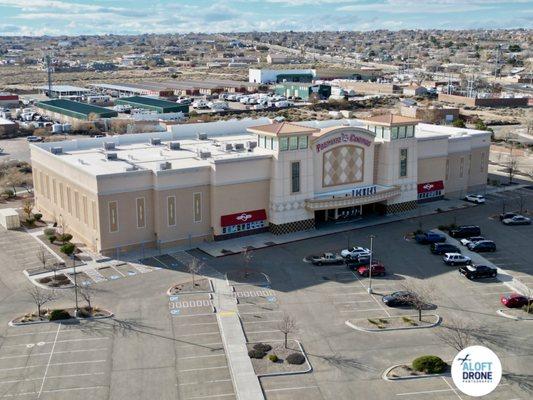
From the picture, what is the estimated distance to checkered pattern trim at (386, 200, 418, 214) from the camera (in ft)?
239

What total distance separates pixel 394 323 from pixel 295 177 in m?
23.5

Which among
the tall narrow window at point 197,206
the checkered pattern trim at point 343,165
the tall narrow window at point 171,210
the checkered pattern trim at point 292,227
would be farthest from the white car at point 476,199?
the tall narrow window at point 171,210

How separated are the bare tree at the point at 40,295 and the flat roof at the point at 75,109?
3439 inches

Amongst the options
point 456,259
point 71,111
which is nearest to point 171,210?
point 456,259

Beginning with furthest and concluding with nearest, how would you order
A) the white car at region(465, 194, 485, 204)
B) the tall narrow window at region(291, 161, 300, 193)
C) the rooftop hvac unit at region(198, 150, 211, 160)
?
the white car at region(465, 194, 485, 204)
the rooftop hvac unit at region(198, 150, 211, 160)
the tall narrow window at region(291, 161, 300, 193)

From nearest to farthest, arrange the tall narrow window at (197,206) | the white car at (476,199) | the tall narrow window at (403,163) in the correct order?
the tall narrow window at (197,206)
the tall narrow window at (403,163)
the white car at (476,199)

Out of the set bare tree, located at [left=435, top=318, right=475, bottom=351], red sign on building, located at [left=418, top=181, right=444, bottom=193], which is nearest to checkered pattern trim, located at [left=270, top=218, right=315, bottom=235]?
red sign on building, located at [left=418, top=181, right=444, bottom=193]

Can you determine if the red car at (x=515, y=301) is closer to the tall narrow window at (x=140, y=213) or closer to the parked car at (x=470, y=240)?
the parked car at (x=470, y=240)

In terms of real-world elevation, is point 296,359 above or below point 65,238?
below

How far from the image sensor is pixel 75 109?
463ft

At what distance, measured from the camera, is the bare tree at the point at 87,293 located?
47.1m

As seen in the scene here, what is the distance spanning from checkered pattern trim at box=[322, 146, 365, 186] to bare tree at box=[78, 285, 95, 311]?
1096 inches

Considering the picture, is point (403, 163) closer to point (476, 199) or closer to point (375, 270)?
point (476, 199)

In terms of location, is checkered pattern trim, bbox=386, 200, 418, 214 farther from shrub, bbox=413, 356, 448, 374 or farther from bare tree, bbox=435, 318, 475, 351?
shrub, bbox=413, 356, 448, 374
